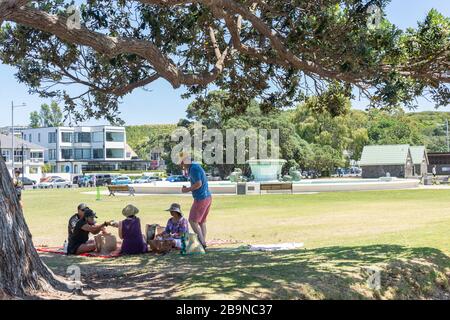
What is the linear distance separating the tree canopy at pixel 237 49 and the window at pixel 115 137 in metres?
89.8

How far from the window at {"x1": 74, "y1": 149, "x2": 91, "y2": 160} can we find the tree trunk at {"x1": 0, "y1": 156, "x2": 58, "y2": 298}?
96.9 m

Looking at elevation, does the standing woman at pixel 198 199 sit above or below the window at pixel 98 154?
below

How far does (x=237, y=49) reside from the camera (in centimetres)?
1134

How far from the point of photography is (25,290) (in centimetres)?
601

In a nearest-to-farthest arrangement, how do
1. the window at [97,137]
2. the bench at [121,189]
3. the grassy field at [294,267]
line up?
the grassy field at [294,267], the bench at [121,189], the window at [97,137]

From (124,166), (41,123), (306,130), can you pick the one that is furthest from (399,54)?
(41,123)

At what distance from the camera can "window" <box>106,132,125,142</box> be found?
334ft

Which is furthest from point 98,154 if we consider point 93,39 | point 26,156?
point 93,39

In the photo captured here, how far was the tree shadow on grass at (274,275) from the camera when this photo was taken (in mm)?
6426

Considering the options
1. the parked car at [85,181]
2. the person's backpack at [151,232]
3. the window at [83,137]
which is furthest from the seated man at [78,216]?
the window at [83,137]

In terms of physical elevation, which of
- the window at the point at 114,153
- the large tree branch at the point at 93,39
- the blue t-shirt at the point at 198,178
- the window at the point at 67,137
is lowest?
the blue t-shirt at the point at 198,178

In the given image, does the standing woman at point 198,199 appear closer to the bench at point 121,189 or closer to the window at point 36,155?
the bench at point 121,189

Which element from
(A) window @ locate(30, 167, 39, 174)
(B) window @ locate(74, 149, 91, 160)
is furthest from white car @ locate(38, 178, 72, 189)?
(B) window @ locate(74, 149, 91, 160)

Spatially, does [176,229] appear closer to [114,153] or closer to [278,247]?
[278,247]
